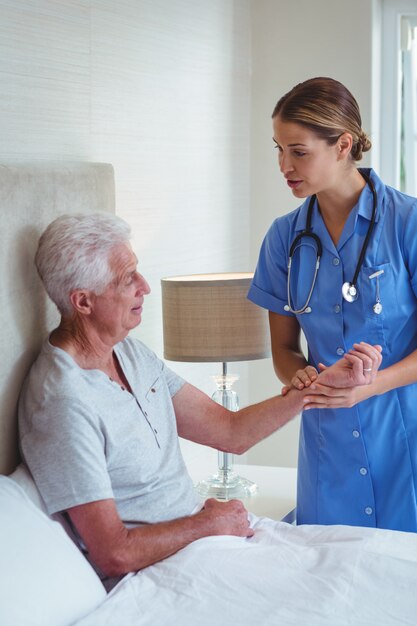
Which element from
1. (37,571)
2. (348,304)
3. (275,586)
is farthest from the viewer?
(348,304)

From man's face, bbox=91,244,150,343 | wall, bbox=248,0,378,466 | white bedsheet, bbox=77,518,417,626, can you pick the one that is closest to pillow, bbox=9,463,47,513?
white bedsheet, bbox=77,518,417,626

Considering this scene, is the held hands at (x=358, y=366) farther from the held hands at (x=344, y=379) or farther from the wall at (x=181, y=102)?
the wall at (x=181, y=102)

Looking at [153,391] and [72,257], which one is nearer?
[72,257]

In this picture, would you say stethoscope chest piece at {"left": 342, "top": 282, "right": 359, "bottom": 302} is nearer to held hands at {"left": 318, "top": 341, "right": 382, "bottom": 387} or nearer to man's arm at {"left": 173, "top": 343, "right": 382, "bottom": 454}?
held hands at {"left": 318, "top": 341, "right": 382, "bottom": 387}

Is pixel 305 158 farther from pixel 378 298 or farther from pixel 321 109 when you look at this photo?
pixel 378 298

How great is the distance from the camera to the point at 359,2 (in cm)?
350

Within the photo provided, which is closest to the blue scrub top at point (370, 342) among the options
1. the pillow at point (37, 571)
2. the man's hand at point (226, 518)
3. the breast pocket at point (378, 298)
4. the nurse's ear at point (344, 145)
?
the breast pocket at point (378, 298)

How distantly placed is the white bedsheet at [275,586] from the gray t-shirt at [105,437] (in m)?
0.17

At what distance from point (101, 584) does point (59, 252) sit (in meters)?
0.67

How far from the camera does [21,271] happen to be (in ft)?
6.30

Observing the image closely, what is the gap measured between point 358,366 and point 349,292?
222mm

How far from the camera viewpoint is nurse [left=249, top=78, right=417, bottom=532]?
6.90ft

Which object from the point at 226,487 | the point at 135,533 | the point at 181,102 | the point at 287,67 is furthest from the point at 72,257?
the point at 287,67

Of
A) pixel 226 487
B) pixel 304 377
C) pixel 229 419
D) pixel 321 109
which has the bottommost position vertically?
pixel 226 487
